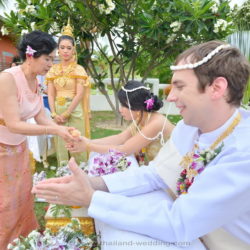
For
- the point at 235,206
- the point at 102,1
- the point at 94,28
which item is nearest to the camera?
the point at 235,206

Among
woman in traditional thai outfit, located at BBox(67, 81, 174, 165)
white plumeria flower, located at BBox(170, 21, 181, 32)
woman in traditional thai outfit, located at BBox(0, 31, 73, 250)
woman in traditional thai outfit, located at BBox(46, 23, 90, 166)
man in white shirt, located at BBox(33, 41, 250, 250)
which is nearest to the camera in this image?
man in white shirt, located at BBox(33, 41, 250, 250)

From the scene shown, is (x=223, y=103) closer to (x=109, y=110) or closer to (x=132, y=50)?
(x=132, y=50)

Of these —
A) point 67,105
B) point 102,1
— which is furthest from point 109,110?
point 67,105

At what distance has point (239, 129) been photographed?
1221 mm

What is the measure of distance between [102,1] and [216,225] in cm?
564

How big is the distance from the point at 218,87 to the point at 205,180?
1.30 feet

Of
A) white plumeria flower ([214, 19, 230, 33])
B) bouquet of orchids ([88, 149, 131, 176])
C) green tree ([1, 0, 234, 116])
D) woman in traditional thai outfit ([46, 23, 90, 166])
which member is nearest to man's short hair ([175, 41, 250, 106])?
bouquet of orchids ([88, 149, 131, 176])

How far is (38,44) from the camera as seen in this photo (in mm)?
2250

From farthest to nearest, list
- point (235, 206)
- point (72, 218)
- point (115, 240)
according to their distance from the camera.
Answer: point (72, 218)
point (115, 240)
point (235, 206)

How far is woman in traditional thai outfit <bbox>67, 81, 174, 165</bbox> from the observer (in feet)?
8.32

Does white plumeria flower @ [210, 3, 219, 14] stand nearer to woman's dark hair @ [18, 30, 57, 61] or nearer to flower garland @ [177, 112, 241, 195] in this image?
woman's dark hair @ [18, 30, 57, 61]

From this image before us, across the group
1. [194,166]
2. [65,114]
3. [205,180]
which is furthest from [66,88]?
[205,180]

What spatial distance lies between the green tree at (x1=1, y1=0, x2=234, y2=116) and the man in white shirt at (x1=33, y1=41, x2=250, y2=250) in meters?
4.47

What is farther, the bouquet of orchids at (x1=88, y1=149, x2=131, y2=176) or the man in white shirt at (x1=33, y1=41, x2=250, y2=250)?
the bouquet of orchids at (x1=88, y1=149, x2=131, y2=176)
